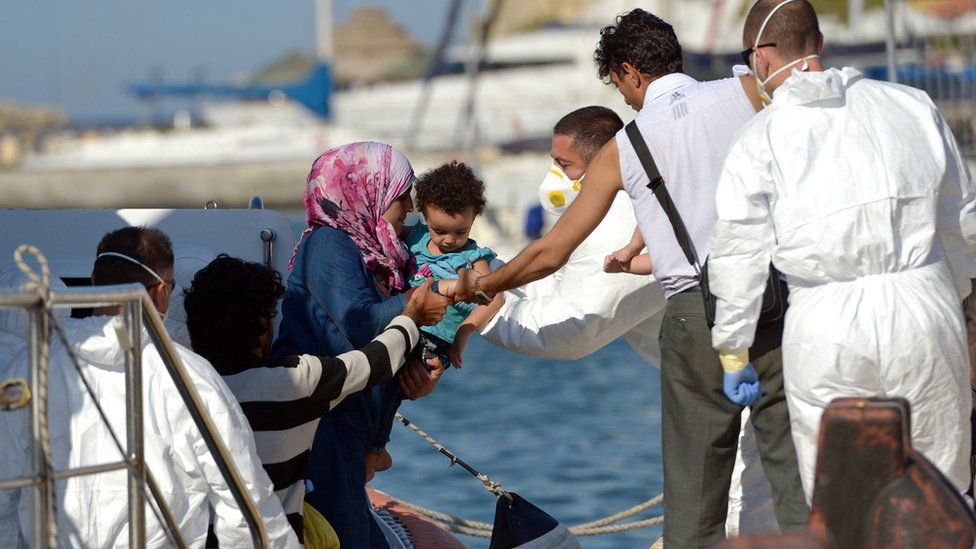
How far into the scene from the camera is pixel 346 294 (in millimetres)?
3730

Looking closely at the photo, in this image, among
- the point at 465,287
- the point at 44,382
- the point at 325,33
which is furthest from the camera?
the point at 325,33

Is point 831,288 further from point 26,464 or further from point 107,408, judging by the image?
point 26,464

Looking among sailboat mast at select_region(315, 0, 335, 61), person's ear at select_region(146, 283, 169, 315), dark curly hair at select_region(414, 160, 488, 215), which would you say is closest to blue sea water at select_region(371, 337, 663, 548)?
dark curly hair at select_region(414, 160, 488, 215)

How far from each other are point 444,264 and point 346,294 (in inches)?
17.9

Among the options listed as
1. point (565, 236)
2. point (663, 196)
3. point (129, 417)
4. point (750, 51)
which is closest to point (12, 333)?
point (129, 417)

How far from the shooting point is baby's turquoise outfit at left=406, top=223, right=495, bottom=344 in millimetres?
4094

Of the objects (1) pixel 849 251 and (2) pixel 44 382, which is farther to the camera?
(1) pixel 849 251

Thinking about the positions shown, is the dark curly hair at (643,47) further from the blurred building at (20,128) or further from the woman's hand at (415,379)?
the blurred building at (20,128)

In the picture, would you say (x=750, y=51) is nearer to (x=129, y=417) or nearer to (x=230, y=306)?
(x=230, y=306)

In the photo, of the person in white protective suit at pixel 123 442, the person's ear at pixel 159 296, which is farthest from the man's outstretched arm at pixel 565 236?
the person in white protective suit at pixel 123 442

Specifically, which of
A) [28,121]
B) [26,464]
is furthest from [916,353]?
[28,121]

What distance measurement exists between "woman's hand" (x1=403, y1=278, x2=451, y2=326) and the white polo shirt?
63cm

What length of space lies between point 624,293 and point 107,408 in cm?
175

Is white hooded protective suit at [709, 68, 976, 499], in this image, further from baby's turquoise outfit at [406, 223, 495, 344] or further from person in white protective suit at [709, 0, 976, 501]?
baby's turquoise outfit at [406, 223, 495, 344]
